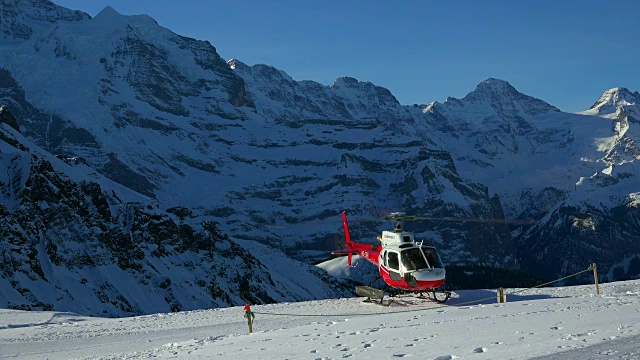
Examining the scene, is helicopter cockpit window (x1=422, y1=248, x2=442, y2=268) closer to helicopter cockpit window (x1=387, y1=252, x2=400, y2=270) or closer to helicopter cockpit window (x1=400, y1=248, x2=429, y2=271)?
helicopter cockpit window (x1=400, y1=248, x2=429, y2=271)

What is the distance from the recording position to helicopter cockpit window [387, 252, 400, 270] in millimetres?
38531

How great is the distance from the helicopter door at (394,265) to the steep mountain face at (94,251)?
95164mm

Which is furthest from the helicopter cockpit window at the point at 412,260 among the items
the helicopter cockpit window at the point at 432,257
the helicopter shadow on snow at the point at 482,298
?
the helicopter shadow on snow at the point at 482,298

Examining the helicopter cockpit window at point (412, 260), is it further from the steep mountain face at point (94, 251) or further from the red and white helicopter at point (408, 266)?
the steep mountain face at point (94, 251)

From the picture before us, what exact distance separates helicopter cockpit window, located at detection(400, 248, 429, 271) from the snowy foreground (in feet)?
6.47

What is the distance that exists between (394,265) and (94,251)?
5177 inches

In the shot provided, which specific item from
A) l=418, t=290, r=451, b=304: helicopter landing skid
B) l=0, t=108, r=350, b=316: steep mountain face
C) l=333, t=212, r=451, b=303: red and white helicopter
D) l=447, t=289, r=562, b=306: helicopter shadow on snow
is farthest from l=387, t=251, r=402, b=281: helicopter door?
l=0, t=108, r=350, b=316: steep mountain face

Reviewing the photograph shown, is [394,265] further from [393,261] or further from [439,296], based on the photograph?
[439,296]

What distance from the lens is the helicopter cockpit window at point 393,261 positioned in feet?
126

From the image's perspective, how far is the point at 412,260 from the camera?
124ft

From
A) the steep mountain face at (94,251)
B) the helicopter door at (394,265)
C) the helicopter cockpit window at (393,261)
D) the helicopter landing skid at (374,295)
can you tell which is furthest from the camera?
the steep mountain face at (94,251)

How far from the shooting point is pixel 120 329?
34.9 m

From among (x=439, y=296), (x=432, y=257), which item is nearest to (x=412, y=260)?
(x=432, y=257)

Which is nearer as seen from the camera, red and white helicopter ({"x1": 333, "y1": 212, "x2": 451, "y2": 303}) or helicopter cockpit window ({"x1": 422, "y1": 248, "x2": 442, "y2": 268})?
red and white helicopter ({"x1": 333, "y1": 212, "x2": 451, "y2": 303})
